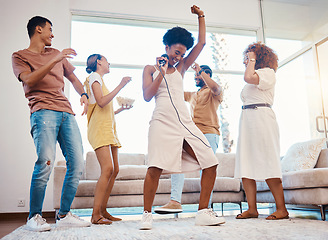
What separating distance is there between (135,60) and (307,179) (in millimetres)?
3323

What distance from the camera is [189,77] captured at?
546 centimetres

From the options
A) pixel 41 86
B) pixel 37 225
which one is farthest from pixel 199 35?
pixel 37 225

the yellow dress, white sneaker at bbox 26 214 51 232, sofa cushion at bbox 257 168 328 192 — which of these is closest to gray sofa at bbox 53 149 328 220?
sofa cushion at bbox 257 168 328 192

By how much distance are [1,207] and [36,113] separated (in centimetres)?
259

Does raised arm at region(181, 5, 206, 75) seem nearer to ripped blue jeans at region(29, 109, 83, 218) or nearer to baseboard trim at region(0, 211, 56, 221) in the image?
ripped blue jeans at region(29, 109, 83, 218)

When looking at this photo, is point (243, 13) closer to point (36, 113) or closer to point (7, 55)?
point (7, 55)

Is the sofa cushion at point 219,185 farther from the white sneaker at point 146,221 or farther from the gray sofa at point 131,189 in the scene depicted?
the white sneaker at point 146,221

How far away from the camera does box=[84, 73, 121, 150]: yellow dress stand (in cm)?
251

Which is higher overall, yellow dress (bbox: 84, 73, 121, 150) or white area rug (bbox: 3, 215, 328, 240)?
yellow dress (bbox: 84, 73, 121, 150)

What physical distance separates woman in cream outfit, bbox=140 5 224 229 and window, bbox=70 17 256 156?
267 cm

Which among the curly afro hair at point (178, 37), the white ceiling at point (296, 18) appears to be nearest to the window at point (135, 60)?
the white ceiling at point (296, 18)

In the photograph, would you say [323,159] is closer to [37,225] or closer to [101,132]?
[101,132]

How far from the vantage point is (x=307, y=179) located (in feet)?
8.95

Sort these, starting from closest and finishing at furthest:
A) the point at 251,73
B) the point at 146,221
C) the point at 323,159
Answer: the point at 146,221, the point at 251,73, the point at 323,159
